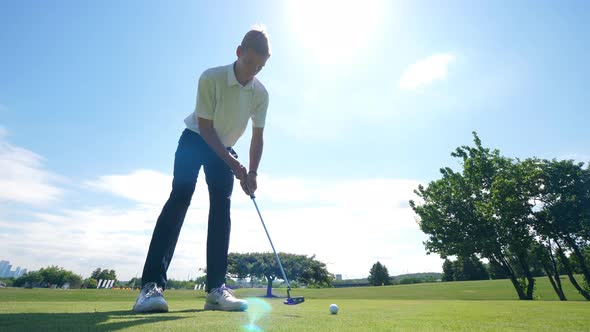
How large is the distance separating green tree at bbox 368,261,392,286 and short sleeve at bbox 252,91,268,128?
106552 millimetres

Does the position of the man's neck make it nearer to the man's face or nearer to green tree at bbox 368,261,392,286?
the man's face

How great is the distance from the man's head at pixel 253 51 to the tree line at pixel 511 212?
31726 millimetres

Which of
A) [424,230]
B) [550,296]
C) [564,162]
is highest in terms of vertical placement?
[564,162]

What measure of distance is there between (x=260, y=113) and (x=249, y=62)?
910mm

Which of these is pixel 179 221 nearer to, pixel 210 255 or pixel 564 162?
pixel 210 255

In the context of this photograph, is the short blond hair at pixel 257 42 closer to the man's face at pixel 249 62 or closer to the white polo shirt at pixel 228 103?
the man's face at pixel 249 62

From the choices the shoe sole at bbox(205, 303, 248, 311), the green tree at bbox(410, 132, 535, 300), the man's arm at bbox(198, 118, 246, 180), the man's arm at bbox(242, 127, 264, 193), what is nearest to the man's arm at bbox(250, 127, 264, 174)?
the man's arm at bbox(242, 127, 264, 193)

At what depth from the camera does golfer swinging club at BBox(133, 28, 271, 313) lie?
3.84 m

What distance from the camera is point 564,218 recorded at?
2922cm

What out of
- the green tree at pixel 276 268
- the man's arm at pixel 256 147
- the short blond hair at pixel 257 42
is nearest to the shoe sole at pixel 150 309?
the man's arm at pixel 256 147

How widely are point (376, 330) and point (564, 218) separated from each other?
35.0 m

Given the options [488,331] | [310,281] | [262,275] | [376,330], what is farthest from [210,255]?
[310,281]

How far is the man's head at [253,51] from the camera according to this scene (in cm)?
404

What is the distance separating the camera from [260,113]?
192 inches
